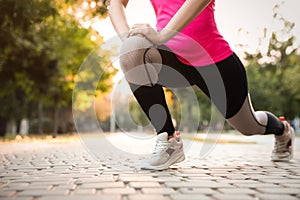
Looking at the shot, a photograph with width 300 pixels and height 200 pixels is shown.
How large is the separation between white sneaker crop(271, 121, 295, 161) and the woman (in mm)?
797

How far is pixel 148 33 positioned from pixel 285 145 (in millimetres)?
2023

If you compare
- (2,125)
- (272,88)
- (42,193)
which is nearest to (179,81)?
(42,193)

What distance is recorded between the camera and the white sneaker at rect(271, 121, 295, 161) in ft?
13.2

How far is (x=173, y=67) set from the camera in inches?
129

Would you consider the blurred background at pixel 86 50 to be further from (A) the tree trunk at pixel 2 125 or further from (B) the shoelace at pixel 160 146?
(B) the shoelace at pixel 160 146

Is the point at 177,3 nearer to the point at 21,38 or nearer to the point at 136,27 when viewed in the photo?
the point at 136,27

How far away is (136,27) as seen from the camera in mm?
2932

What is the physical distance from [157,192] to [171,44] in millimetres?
1391

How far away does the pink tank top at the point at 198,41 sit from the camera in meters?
3.19

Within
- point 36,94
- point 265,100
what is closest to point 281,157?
point 36,94

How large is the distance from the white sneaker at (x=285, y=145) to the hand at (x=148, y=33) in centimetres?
175

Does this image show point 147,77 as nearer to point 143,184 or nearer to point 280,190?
point 143,184

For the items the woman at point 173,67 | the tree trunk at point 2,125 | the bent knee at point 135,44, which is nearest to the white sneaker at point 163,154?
the woman at point 173,67

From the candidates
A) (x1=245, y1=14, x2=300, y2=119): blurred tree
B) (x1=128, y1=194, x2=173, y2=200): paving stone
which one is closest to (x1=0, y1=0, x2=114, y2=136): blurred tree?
(x1=128, y1=194, x2=173, y2=200): paving stone
